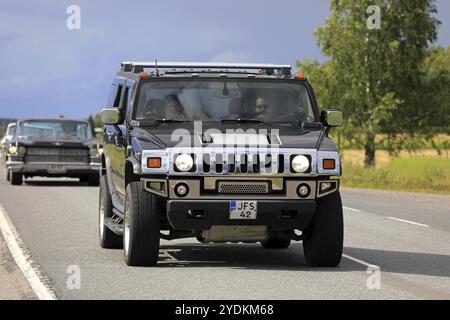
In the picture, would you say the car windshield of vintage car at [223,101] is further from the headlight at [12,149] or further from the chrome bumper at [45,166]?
the headlight at [12,149]

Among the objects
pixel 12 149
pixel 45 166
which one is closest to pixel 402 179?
pixel 45 166

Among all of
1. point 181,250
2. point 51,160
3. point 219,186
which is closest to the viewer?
point 219,186

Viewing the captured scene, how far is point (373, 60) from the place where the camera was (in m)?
60.4

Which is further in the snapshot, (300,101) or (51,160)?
(51,160)

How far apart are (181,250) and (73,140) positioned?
15.9 metres

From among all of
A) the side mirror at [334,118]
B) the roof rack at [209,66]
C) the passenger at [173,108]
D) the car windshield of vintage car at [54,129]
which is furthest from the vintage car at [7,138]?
the side mirror at [334,118]

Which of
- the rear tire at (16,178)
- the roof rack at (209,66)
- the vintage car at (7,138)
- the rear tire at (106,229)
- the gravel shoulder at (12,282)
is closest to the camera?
the gravel shoulder at (12,282)

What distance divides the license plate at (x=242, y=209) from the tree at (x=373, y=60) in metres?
49.7

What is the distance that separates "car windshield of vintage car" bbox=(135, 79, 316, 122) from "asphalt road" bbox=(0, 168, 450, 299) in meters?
1.51

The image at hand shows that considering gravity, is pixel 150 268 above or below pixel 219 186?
below

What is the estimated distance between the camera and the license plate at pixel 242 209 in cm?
1028

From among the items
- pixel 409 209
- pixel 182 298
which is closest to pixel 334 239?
pixel 182 298

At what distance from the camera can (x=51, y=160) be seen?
91.5 ft
